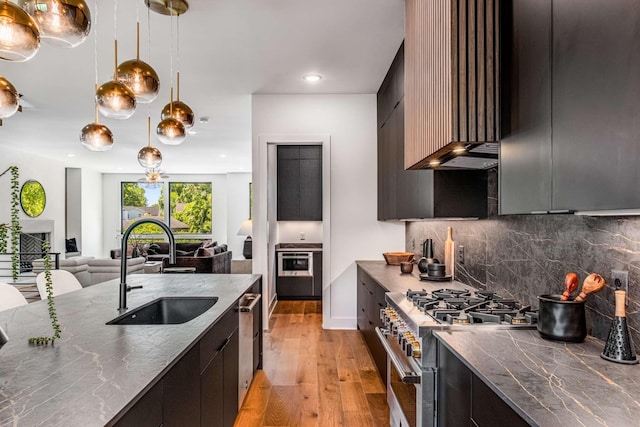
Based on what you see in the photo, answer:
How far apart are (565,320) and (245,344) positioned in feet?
6.81

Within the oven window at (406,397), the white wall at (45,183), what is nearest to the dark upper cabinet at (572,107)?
the oven window at (406,397)

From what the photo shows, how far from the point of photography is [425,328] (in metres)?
1.88

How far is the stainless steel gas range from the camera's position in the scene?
1.88 meters

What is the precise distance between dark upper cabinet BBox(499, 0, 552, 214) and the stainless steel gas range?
1.87 feet

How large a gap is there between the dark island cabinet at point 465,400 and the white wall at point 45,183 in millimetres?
8833

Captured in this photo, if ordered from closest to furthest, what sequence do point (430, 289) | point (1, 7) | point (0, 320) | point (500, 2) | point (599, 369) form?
point (599, 369), point (1, 7), point (500, 2), point (0, 320), point (430, 289)

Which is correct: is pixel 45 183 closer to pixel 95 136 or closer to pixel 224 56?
pixel 224 56

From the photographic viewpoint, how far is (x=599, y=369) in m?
1.33

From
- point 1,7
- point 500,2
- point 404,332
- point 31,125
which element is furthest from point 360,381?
point 31,125

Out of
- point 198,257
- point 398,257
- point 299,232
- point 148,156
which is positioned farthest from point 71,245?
point 398,257

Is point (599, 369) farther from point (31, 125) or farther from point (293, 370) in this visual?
point (31, 125)

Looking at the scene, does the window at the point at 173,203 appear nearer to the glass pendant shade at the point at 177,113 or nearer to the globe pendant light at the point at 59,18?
the glass pendant shade at the point at 177,113

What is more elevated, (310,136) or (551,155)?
(310,136)

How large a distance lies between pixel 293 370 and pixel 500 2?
317cm
